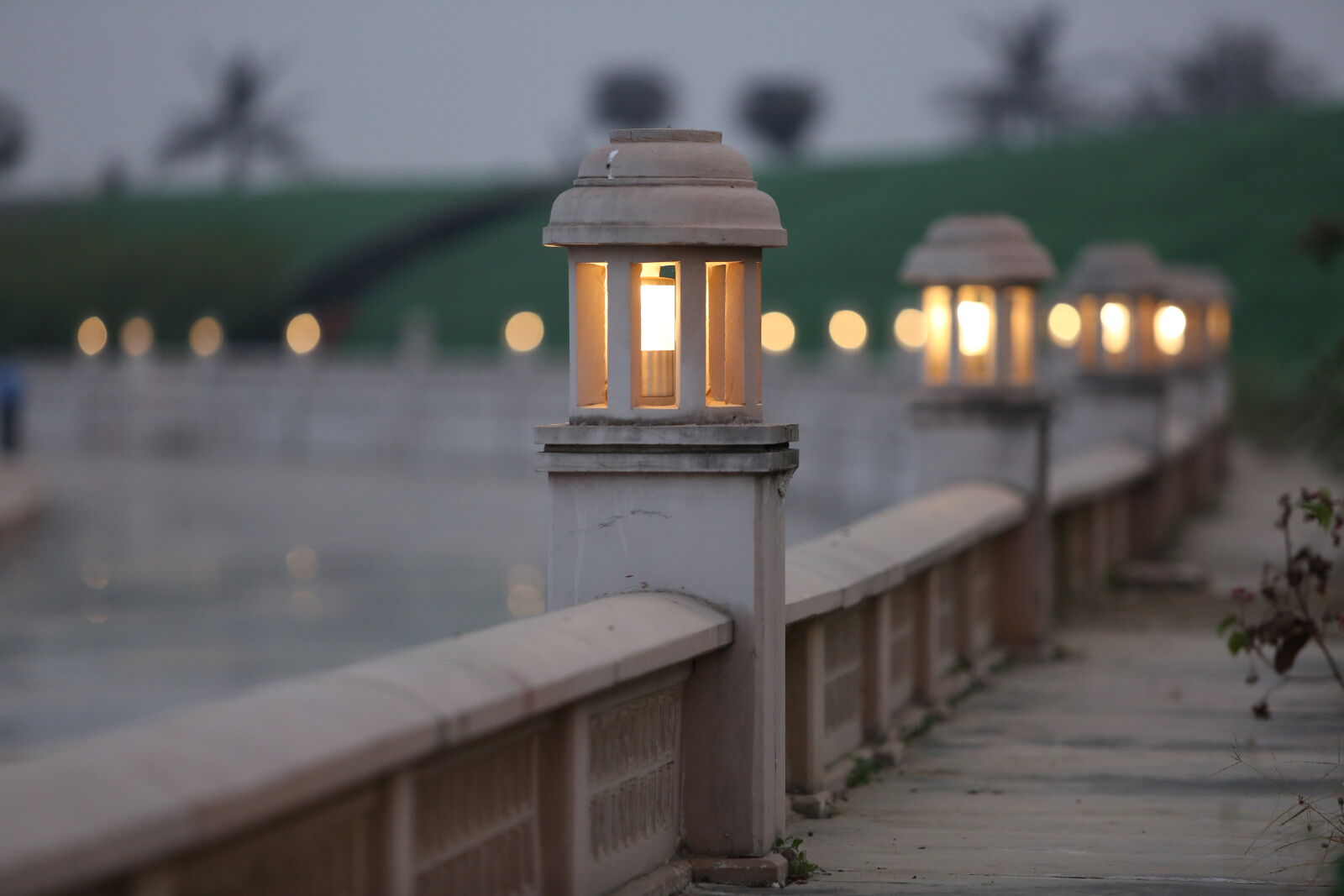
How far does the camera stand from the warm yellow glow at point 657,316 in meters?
7.07

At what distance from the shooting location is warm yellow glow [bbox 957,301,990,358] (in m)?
13.2

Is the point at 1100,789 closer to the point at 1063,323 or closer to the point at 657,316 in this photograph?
the point at 657,316

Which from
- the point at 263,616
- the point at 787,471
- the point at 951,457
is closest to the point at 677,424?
the point at 787,471

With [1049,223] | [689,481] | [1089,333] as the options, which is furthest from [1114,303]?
[1049,223]

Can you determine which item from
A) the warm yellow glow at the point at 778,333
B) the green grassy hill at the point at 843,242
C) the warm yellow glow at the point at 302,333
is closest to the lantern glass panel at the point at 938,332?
the warm yellow glow at the point at 778,333

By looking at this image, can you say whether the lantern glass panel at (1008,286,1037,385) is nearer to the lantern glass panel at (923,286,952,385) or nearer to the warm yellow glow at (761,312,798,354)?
the lantern glass panel at (923,286,952,385)

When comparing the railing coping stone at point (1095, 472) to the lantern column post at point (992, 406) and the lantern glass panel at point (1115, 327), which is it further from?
the lantern glass panel at point (1115, 327)

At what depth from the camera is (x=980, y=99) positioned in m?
127

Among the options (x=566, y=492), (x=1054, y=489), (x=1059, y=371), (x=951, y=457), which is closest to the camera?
(x=566, y=492)

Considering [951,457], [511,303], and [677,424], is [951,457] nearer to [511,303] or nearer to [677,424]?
[677,424]

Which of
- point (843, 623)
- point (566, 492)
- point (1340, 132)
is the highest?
point (1340, 132)

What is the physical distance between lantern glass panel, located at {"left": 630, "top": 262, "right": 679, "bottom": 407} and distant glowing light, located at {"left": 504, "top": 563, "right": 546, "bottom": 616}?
17182 mm

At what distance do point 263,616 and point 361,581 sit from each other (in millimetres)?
3790

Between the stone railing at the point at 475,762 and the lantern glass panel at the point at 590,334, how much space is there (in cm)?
87
